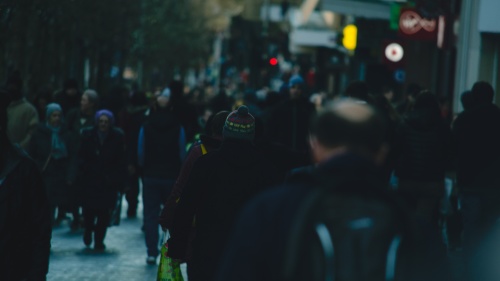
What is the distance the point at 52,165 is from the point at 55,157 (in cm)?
10

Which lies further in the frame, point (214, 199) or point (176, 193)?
point (176, 193)

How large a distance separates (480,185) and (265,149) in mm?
1986

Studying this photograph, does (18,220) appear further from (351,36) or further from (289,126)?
(351,36)

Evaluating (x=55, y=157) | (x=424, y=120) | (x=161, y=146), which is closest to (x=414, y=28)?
(x=55, y=157)

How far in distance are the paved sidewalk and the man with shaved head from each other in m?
8.41

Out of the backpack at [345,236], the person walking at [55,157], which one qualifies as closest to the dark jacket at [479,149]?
the person walking at [55,157]

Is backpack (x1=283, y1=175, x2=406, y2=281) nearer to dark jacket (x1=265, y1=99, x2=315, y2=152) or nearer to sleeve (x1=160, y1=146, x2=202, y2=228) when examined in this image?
sleeve (x1=160, y1=146, x2=202, y2=228)

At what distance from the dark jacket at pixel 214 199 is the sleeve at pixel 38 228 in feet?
4.17

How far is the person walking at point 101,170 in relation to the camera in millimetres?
14570

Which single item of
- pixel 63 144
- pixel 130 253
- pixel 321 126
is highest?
pixel 321 126

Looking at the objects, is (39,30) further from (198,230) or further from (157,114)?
(198,230)

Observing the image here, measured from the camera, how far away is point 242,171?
299 inches

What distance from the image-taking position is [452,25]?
21.9 meters

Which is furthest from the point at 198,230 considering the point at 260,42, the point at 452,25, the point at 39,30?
the point at 260,42
